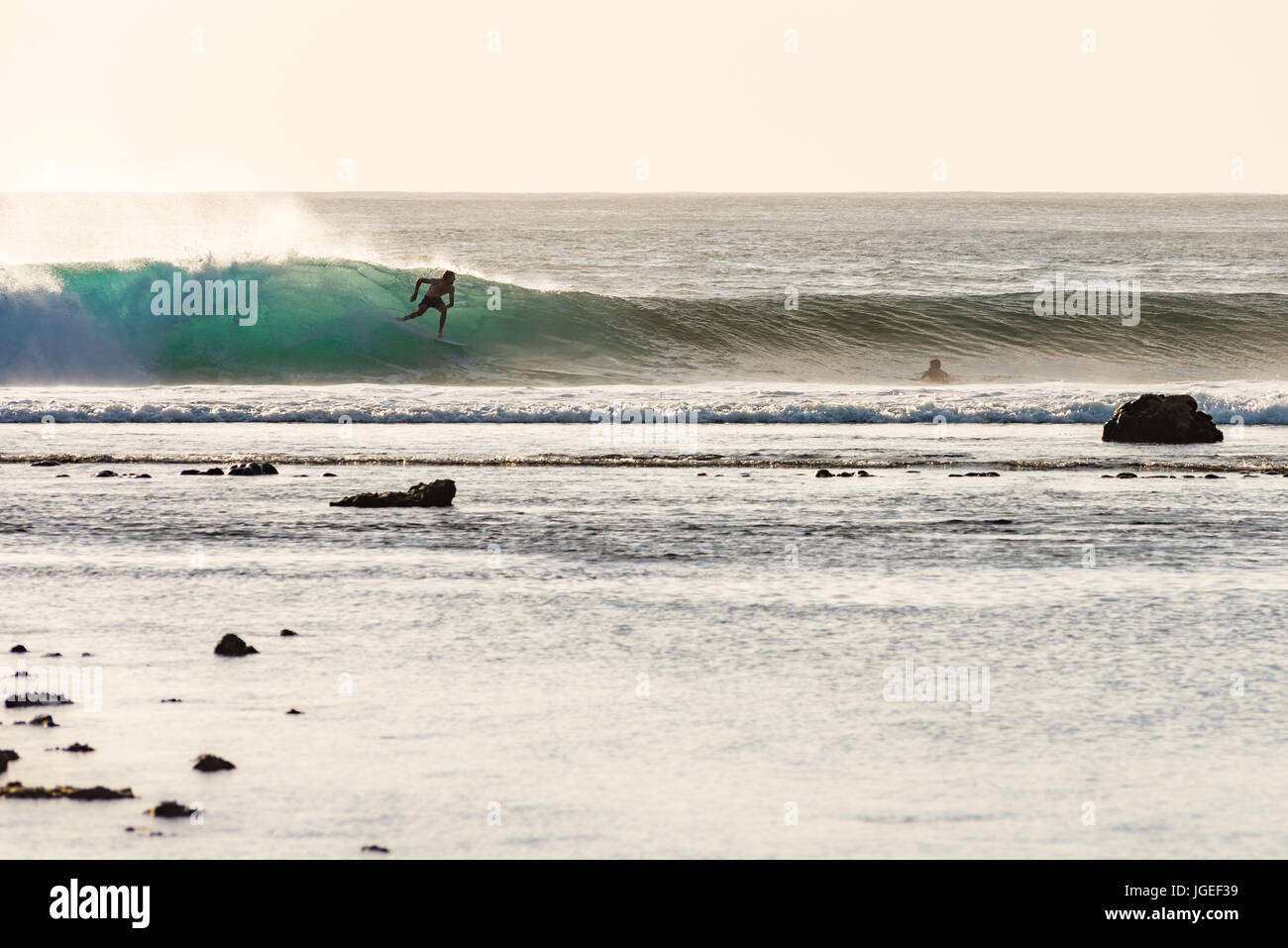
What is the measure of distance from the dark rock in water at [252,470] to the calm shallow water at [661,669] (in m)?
1.45

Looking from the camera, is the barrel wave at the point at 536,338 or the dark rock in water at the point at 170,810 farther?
the barrel wave at the point at 536,338

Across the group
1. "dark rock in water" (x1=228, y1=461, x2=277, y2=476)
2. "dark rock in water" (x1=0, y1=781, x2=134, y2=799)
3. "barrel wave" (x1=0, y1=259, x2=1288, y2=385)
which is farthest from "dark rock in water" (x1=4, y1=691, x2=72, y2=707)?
"barrel wave" (x1=0, y1=259, x2=1288, y2=385)

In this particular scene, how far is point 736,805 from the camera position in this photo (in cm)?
565

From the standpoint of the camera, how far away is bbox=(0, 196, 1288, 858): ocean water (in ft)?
18.3

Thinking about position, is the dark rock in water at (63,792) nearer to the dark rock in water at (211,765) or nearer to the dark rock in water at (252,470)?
the dark rock in water at (211,765)

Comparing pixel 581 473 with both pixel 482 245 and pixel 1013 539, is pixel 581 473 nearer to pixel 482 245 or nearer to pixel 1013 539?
pixel 1013 539

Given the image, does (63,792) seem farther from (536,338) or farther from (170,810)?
(536,338)

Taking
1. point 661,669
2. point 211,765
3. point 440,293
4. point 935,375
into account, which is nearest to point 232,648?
point 211,765

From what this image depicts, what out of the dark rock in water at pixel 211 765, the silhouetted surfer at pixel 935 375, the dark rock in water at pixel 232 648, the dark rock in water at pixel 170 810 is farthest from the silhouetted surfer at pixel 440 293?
the dark rock in water at pixel 170 810

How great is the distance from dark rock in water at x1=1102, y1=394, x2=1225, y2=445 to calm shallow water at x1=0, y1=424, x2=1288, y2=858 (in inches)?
221

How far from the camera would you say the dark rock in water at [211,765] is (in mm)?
6031

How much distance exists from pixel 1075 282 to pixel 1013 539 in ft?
163
